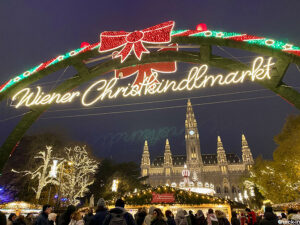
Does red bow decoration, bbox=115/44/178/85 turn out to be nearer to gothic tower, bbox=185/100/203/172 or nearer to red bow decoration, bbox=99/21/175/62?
red bow decoration, bbox=99/21/175/62

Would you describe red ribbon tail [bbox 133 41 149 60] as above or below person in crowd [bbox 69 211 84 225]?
above

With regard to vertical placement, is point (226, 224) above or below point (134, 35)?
below

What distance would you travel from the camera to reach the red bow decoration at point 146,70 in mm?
6957

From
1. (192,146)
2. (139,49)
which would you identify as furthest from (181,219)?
(192,146)

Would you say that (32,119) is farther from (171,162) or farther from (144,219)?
(171,162)

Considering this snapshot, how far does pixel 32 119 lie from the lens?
7801 millimetres

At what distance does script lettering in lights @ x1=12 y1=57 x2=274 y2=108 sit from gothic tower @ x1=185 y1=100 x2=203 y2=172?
85.0m

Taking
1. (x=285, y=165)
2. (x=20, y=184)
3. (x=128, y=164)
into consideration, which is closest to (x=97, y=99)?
(x=285, y=165)

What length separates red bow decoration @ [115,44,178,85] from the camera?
6957mm

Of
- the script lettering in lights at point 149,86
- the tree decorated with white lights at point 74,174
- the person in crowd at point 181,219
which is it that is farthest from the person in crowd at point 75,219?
the tree decorated with white lights at point 74,174

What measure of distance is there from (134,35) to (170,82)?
80.2 inches

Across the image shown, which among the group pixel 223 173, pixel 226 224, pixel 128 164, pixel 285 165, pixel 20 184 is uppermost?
pixel 223 173

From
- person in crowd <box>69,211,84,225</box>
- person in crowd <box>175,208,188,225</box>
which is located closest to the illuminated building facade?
person in crowd <box>175,208,188,225</box>

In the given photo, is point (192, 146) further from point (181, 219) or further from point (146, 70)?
point (181, 219)
